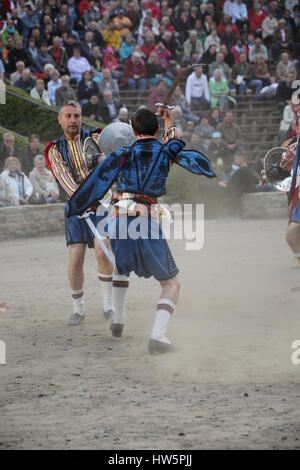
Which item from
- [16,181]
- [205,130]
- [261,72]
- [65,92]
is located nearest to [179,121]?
[205,130]

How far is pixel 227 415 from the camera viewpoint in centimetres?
536

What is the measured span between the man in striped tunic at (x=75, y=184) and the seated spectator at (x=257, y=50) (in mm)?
13513

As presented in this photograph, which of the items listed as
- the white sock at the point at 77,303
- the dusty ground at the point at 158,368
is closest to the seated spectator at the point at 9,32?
the dusty ground at the point at 158,368

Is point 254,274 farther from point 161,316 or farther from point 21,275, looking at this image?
point 161,316

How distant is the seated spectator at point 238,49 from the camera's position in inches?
838

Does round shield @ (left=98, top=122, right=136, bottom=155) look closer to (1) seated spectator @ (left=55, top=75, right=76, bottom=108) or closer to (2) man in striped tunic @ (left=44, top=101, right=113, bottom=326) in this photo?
(2) man in striped tunic @ (left=44, top=101, right=113, bottom=326)

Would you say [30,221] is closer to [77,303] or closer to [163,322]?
[77,303]

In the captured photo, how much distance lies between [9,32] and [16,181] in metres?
5.07

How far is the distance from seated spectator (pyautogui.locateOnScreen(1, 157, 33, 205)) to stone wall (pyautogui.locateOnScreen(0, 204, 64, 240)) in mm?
416

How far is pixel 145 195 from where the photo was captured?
7168mm

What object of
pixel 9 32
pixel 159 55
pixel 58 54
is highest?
pixel 9 32

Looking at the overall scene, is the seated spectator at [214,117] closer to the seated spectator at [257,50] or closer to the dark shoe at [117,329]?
the seated spectator at [257,50]

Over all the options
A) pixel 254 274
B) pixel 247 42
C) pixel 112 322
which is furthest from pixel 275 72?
pixel 112 322

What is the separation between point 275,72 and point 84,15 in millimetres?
4493
